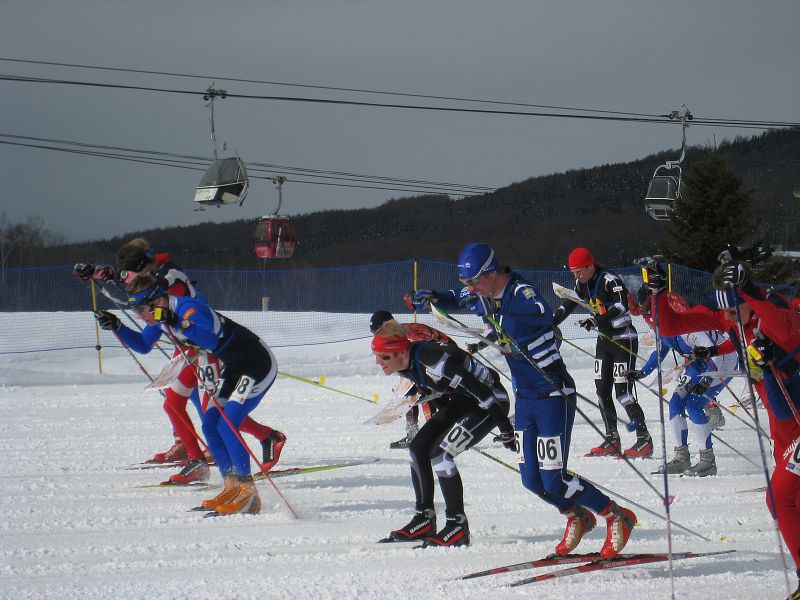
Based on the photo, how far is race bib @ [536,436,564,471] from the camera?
486cm

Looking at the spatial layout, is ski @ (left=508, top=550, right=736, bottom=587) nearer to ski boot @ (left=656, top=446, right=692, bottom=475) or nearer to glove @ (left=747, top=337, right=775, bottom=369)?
glove @ (left=747, top=337, right=775, bottom=369)

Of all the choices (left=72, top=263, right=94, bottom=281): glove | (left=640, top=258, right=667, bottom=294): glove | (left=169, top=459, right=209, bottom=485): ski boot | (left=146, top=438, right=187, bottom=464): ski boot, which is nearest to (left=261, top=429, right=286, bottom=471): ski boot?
(left=169, top=459, right=209, bottom=485): ski boot

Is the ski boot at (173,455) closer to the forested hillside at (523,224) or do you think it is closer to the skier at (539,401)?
the skier at (539,401)

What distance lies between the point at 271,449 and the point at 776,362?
4031 mm

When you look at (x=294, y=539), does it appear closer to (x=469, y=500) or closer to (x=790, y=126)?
(x=469, y=500)

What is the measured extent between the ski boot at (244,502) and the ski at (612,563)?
7.56 ft

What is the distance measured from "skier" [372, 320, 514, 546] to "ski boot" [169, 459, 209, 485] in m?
2.35

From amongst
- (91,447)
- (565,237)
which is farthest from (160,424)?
(565,237)

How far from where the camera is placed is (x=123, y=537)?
5430 millimetres

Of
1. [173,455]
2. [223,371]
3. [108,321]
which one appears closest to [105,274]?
[108,321]

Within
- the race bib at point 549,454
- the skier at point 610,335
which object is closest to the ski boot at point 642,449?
the skier at point 610,335

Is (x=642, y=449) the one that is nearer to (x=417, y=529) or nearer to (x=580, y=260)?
(x=580, y=260)

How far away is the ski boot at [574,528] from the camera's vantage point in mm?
4914

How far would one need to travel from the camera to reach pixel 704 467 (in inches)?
297
